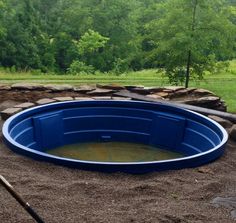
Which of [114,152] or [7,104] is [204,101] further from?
[7,104]

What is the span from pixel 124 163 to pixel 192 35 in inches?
225

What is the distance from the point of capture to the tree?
35.6ft

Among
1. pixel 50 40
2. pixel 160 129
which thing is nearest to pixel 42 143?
pixel 160 129

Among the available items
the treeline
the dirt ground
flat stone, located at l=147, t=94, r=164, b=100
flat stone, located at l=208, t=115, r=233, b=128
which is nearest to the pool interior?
flat stone, located at l=208, t=115, r=233, b=128

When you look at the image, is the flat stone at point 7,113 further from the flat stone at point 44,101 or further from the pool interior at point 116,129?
the flat stone at point 44,101

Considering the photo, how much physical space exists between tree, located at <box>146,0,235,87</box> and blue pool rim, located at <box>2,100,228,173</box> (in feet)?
7.27

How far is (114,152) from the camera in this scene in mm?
8812

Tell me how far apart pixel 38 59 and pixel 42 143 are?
2683cm

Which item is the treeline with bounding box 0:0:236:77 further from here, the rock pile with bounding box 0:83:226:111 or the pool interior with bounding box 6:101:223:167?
the pool interior with bounding box 6:101:223:167

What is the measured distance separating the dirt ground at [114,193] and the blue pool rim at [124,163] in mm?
82

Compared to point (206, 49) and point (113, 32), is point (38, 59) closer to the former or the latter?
point (113, 32)

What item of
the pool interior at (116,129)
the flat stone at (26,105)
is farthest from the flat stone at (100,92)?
the flat stone at (26,105)

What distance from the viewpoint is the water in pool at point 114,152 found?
848cm

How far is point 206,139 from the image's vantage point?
27.1 ft
